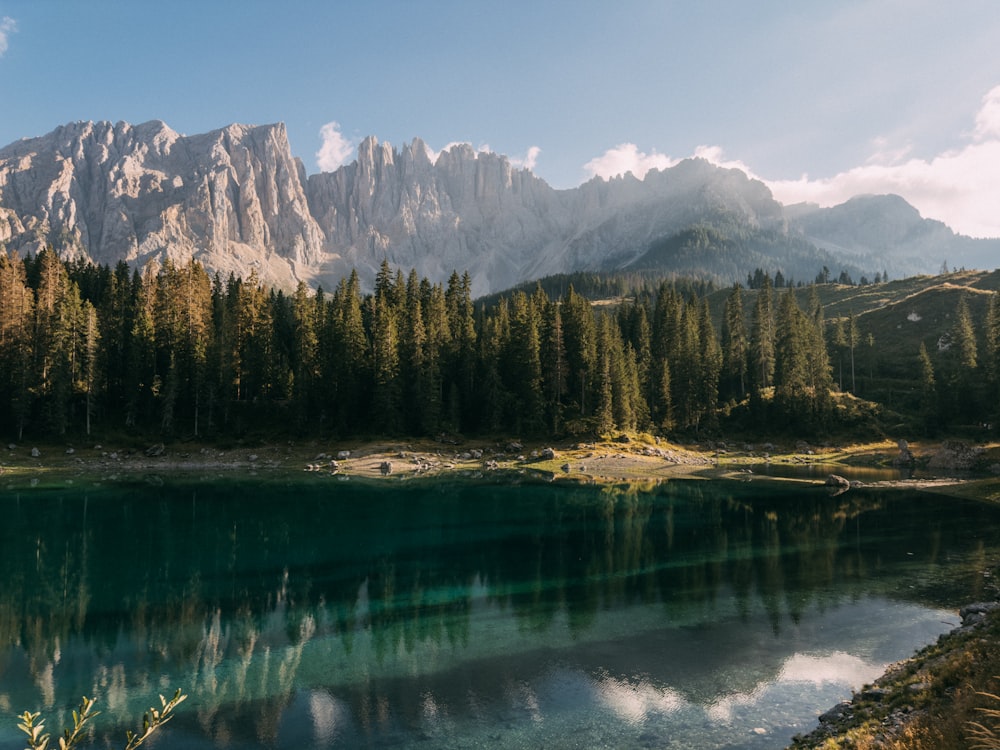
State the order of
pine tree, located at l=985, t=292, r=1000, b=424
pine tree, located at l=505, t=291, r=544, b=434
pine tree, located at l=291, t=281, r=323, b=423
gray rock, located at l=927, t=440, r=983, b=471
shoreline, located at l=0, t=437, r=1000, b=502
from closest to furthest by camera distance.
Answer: shoreline, located at l=0, t=437, r=1000, b=502 → gray rock, located at l=927, t=440, r=983, b=471 → pine tree, located at l=985, t=292, r=1000, b=424 → pine tree, located at l=291, t=281, r=323, b=423 → pine tree, located at l=505, t=291, r=544, b=434

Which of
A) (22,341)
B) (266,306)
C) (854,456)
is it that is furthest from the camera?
(266,306)

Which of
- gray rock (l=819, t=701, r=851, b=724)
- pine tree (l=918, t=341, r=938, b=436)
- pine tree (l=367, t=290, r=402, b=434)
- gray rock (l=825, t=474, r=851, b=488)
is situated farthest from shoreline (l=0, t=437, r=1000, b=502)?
gray rock (l=819, t=701, r=851, b=724)

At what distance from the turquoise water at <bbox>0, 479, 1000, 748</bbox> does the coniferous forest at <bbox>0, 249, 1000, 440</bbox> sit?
39252 millimetres

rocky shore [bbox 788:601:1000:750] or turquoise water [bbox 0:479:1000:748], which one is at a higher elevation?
rocky shore [bbox 788:601:1000:750]

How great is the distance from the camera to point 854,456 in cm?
9188

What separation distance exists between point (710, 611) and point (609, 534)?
1651cm

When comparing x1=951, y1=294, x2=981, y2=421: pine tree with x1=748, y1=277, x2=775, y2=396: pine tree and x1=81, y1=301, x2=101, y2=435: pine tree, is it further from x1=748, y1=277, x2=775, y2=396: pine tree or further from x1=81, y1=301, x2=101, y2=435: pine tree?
x1=81, y1=301, x2=101, y2=435: pine tree

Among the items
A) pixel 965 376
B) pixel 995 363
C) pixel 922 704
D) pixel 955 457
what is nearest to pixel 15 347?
pixel 922 704

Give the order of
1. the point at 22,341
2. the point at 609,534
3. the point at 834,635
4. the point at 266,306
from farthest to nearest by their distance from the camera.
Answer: the point at 266,306 → the point at 22,341 → the point at 609,534 → the point at 834,635

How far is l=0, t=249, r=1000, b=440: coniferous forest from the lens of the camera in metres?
87.5

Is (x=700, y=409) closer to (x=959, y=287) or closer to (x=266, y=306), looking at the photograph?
(x=266, y=306)

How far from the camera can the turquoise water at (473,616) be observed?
19.1 m

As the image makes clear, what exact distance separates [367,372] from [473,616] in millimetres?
72569

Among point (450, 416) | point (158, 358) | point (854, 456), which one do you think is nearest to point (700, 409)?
point (854, 456)
